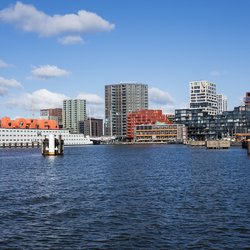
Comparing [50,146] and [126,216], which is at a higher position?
[50,146]

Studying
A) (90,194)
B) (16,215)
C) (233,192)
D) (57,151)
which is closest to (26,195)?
(90,194)

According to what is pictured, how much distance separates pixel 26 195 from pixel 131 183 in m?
18.6

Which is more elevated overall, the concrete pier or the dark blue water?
the concrete pier

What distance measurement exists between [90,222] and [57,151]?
140 meters

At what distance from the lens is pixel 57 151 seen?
177 m

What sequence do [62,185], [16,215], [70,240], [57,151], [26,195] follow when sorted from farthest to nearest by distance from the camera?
[57,151] → [62,185] → [26,195] → [16,215] → [70,240]

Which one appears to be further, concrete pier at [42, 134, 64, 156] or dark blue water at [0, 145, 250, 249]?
concrete pier at [42, 134, 64, 156]

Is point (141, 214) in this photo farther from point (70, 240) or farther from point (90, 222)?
point (70, 240)

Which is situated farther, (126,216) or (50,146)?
(50,146)

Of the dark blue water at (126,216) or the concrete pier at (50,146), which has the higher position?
the concrete pier at (50,146)

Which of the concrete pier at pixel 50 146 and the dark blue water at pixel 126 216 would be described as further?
the concrete pier at pixel 50 146

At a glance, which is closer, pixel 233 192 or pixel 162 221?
pixel 162 221

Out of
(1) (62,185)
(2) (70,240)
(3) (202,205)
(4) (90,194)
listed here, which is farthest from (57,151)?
(2) (70,240)

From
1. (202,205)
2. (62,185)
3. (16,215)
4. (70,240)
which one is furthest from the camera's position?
(62,185)
